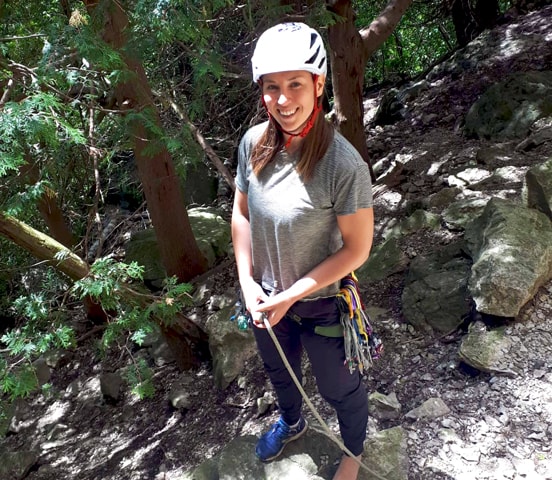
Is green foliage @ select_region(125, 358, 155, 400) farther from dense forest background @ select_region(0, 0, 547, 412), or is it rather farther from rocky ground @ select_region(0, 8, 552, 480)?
rocky ground @ select_region(0, 8, 552, 480)

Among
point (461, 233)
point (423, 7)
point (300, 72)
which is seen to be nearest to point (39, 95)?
point (300, 72)

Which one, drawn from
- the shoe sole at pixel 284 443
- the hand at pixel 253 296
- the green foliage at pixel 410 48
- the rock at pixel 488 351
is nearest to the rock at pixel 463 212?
the rock at pixel 488 351

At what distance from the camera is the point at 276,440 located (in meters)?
2.45

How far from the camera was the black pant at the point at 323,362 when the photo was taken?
1935 millimetres

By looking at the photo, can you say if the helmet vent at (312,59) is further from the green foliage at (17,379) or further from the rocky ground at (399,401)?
the green foliage at (17,379)

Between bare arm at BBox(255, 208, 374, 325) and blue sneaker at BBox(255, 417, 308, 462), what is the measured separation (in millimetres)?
940

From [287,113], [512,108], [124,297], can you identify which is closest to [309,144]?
[287,113]

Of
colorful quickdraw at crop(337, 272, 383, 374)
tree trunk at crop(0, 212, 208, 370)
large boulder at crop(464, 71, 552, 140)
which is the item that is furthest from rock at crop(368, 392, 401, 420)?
large boulder at crop(464, 71, 552, 140)

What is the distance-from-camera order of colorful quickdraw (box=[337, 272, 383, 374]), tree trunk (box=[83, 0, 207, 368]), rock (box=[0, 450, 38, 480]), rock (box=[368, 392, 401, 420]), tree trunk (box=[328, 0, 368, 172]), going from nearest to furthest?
colorful quickdraw (box=[337, 272, 383, 374]) < rock (box=[368, 392, 401, 420]) < tree trunk (box=[83, 0, 207, 368]) < rock (box=[0, 450, 38, 480]) < tree trunk (box=[328, 0, 368, 172])

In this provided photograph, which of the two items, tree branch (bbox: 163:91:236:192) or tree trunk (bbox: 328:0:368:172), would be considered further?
tree trunk (bbox: 328:0:368:172)

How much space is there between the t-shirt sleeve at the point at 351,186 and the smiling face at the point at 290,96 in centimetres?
20

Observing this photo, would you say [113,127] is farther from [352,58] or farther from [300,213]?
[352,58]

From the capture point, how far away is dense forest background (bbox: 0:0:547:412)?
239cm

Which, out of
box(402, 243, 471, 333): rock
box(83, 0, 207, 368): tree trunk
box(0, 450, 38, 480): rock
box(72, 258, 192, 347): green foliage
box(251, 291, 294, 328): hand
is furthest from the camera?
box(0, 450, 38, 480): rock
